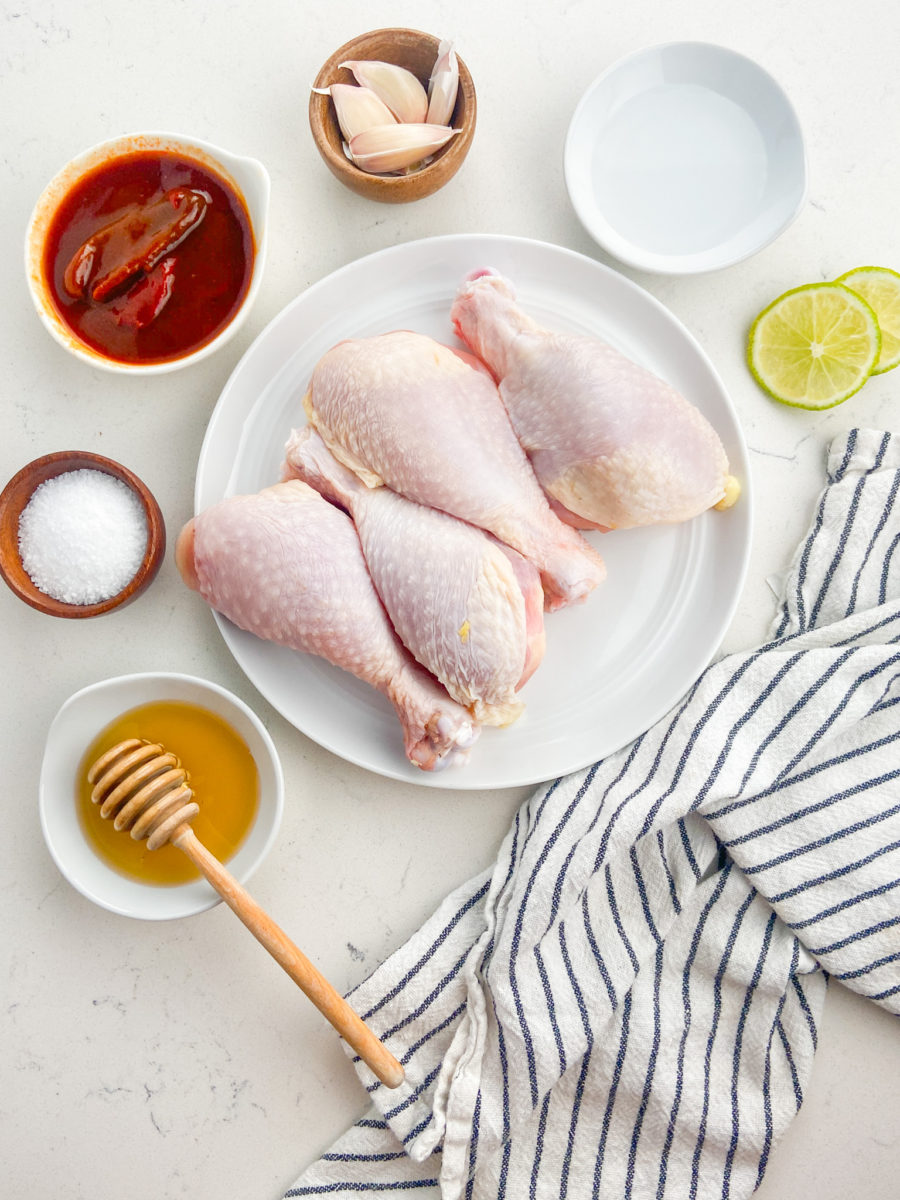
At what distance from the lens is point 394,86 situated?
114cm

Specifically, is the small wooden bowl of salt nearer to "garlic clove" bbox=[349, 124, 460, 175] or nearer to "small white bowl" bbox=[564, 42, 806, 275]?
"garlic clove" bbox=[349, 124, 460, 175]

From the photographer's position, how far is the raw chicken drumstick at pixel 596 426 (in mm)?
1040

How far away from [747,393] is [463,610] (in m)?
0.60

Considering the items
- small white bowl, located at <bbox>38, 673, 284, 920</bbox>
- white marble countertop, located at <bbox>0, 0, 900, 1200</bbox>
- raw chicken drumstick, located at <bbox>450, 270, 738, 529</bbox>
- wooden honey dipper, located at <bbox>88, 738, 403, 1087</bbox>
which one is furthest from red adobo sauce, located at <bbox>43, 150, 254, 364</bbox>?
wooden honey dipper, located at <bbox>88, 738, 403, 1087</bbox>

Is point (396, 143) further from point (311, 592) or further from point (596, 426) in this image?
point (311, 592)

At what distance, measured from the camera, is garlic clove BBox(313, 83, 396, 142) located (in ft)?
3.67

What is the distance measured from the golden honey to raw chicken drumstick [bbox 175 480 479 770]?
198 mm

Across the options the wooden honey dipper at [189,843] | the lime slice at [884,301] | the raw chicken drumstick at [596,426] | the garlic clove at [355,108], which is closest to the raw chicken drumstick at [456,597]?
the raw chicken drumstick at [596,426]

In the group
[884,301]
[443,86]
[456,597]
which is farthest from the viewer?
[884,301]

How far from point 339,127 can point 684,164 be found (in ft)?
1.62

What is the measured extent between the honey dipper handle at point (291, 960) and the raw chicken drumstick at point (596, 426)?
25.8 inches

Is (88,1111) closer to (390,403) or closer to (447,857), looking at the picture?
(447,857)

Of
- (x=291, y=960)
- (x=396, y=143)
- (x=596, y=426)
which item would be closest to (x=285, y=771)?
(x=291, y=960)

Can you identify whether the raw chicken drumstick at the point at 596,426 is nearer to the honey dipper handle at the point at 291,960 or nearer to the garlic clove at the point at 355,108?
the garlic clove at the point at 355,108
